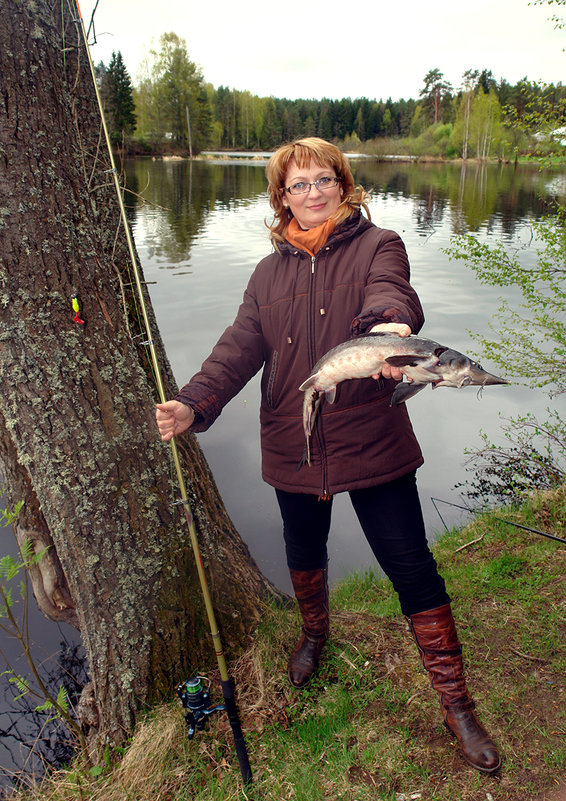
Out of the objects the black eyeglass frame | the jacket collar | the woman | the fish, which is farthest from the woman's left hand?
the black eyeglass frame

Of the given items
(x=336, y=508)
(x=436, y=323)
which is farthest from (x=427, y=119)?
(x=336, y=508)

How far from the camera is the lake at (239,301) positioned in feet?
22.2

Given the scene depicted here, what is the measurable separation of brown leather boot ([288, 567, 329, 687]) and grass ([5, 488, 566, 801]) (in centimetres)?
8

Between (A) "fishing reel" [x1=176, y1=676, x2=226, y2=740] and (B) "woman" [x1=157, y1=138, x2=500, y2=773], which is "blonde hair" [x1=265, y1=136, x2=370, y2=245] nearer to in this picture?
(B) "woman" [x1=157, y1=138, x2=500, y2=773]

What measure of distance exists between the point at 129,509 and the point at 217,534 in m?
0.76

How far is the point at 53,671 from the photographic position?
14.9ft

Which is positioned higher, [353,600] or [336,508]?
[353,600]

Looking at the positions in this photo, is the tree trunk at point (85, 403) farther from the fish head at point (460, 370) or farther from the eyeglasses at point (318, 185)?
the fish head at point (460, 370)

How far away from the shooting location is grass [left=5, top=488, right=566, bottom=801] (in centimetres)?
252

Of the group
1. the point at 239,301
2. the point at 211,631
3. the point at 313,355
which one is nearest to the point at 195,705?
the point at 211,631

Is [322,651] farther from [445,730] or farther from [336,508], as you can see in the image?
[336,508]

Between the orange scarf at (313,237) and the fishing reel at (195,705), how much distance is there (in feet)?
7.58

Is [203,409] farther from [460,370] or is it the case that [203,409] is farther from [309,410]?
[460,370]

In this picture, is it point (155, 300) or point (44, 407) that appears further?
point (155, 300)
